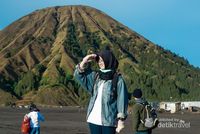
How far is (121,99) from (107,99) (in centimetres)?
21

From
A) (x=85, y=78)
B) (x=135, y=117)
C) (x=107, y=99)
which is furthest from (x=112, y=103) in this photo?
(x=135, y=117)

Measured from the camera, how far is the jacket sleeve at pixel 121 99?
26.6 ft

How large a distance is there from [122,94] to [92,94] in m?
0.51

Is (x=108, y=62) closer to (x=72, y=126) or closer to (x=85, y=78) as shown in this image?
(x=85, y=78)

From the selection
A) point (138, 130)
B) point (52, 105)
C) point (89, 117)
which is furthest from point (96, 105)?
point (52, 105)

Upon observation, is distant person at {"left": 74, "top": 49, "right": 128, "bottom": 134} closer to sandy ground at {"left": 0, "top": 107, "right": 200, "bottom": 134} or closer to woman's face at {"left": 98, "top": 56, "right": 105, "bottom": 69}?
woman's face at {"left": 98, "top": 56, "right": 105, "bottom": 69}

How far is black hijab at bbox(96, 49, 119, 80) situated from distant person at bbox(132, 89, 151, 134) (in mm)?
3480

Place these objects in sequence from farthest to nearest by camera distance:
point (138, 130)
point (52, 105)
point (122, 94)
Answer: point (52, 105) < point (138, 130) < point (122, 94)

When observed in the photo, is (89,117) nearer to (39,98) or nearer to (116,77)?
(116,77)

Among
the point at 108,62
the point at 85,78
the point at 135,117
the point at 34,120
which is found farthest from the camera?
the point at 34,120

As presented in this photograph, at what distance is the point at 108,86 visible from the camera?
8258 millimetres

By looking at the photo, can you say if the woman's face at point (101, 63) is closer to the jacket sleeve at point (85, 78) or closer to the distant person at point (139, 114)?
the jacket sleeve at point (85, 78)

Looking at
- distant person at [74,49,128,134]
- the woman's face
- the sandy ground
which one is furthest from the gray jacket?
the sandy ground

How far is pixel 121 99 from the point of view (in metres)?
8.19
